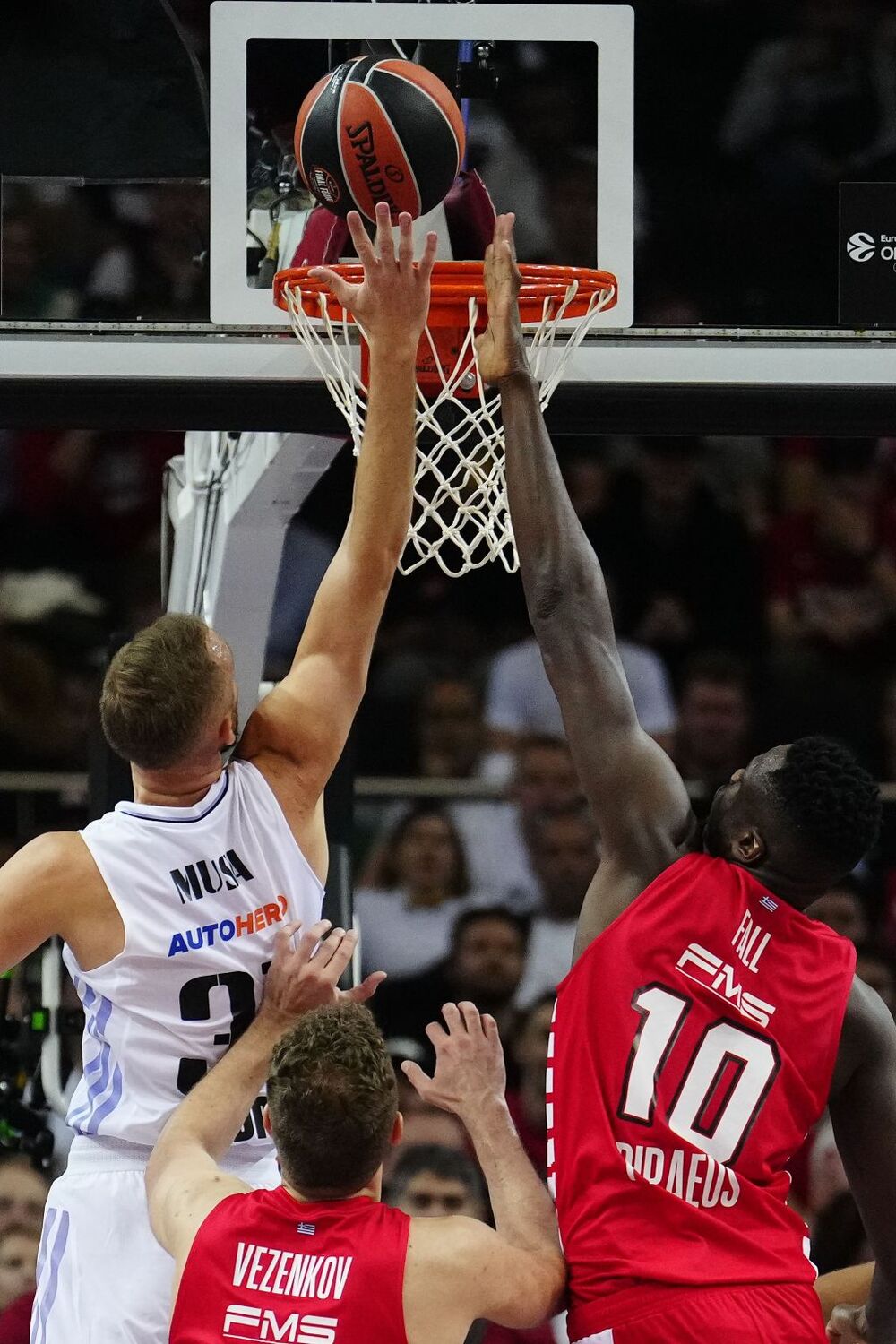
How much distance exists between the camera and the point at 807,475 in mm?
6863

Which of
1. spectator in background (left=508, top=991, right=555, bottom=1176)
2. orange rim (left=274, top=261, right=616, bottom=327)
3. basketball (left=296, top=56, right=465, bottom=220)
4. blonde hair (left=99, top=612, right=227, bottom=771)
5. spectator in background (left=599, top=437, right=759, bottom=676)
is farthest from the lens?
spectator in background (left=599, top=437, right=759, bottom=676)

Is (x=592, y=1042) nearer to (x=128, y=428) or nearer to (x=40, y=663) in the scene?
(x=128, y=428)

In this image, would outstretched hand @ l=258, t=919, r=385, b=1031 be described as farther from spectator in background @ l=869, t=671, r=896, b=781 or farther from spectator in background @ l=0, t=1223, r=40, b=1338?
spectator in background @ l=869, t=671, r=896, b=781

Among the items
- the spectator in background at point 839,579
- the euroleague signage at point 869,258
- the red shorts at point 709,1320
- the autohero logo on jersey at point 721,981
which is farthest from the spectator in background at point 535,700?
the red shorts at point 709,1320

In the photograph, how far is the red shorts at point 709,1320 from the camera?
2.30 meters

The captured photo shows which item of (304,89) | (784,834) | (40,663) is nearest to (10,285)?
(40,663)

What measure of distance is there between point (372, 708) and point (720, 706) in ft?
4.55

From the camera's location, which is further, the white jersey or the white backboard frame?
the white backboard frame

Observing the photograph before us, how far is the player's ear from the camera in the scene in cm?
249

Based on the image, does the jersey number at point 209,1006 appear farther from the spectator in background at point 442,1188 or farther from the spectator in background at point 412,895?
the spectator in background at point 412,895

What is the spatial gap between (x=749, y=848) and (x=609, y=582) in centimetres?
431

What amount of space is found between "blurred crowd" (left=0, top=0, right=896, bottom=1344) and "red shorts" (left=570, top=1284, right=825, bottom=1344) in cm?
299

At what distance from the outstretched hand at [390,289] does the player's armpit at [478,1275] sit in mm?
1396

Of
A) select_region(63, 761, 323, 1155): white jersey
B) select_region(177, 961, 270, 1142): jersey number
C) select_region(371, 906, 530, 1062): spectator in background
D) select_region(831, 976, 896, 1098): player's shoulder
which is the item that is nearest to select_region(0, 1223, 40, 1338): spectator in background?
select_region(371, 906, 530, 1062): spectator in background
